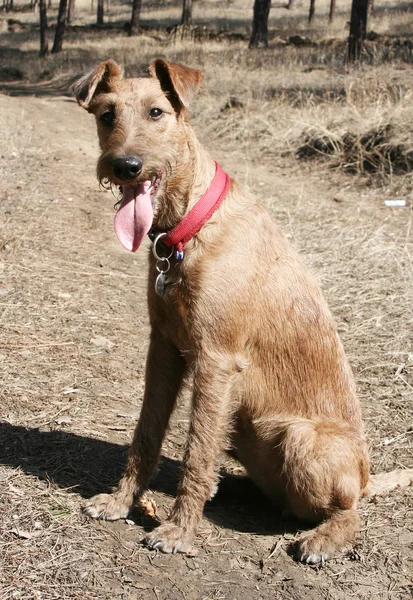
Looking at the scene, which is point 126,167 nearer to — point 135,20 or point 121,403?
point 121,403

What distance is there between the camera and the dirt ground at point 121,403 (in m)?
3.16

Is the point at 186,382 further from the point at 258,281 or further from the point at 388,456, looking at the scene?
the point at 388,456

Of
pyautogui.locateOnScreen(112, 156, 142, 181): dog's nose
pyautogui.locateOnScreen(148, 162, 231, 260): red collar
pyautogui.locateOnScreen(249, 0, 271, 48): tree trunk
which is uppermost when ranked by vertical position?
Result: pyautogui.locateOnScreen(112, 156, 142, 181): dog's nose

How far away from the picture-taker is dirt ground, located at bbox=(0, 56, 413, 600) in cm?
316

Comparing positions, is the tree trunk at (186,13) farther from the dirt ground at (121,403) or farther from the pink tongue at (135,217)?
the pink tongue at (135,217)

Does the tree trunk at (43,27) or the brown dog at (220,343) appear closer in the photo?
the brown dog at (220,343)

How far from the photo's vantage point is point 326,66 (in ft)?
57.3

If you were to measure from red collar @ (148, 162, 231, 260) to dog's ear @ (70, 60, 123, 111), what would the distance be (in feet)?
2.46

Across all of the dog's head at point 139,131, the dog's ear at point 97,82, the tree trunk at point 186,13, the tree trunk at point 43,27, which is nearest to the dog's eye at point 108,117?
the dog's head at point 139,131

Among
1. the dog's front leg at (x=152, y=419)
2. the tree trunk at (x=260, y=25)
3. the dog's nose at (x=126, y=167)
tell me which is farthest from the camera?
the tree trunk at (x=260, y=25)

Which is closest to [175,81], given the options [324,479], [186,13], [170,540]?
[324,479]

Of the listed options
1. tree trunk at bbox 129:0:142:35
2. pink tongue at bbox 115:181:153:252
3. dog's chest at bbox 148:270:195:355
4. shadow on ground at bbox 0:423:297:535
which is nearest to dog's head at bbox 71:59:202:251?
pink tongue at bbox 115:181:153:252

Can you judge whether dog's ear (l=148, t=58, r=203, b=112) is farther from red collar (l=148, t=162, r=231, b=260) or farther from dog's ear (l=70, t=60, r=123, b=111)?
red collar (l=148, t=162, r=231, b=260)

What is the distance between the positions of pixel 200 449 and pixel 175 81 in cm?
184
